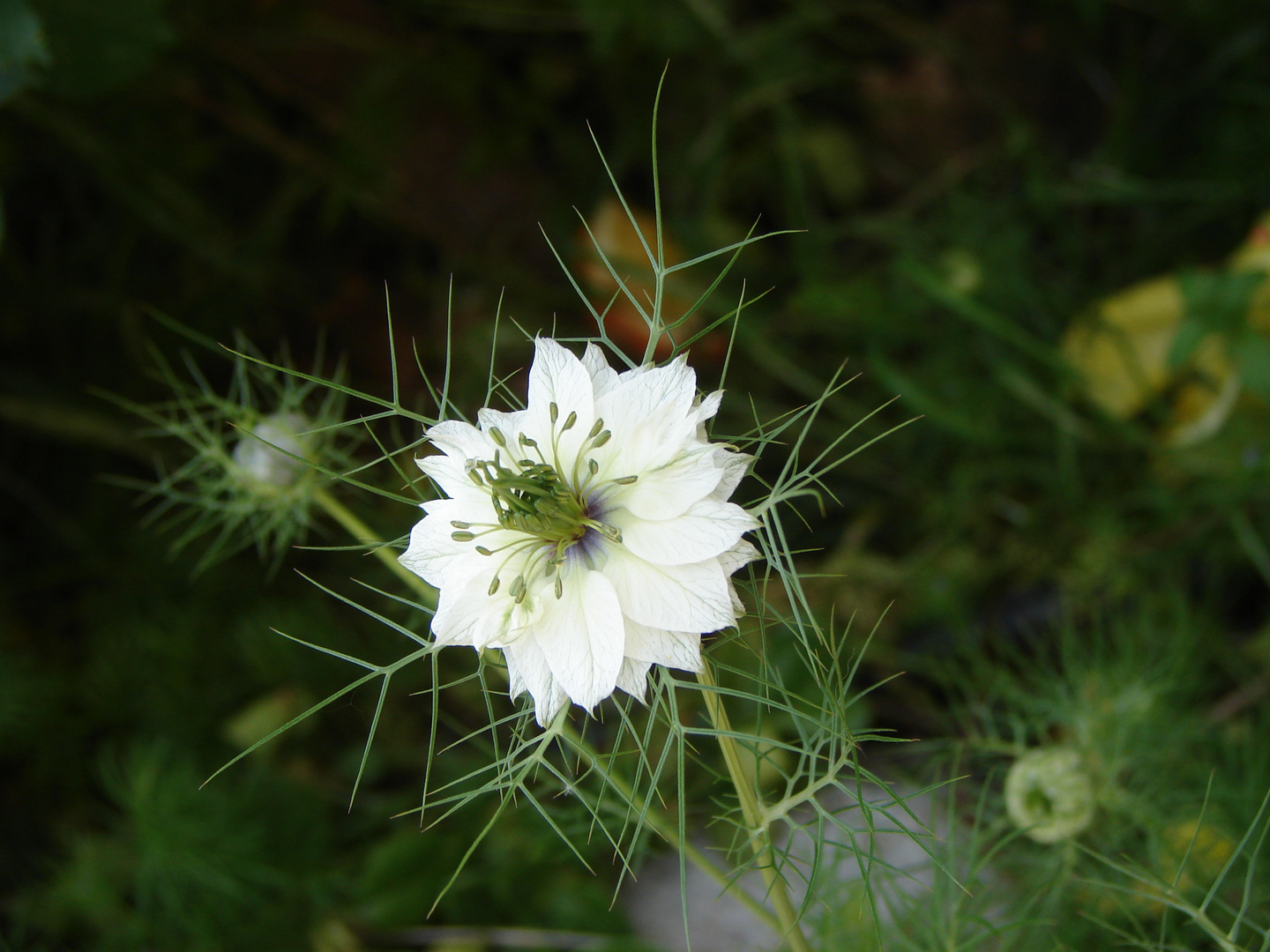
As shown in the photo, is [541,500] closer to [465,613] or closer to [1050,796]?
[465,613]

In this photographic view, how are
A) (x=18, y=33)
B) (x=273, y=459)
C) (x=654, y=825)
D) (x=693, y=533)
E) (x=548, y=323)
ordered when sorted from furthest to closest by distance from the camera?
(x=548, y=323), (x=18, y=33), (x=273, y=459), (x=654, y=825), (x=693, y=533)

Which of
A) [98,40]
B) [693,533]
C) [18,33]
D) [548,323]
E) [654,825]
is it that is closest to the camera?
[693,533]

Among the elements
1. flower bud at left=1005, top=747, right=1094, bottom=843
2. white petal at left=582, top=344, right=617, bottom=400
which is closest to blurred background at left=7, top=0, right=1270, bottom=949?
flower bud at left=1005, top=747, right=1094, bottom=843

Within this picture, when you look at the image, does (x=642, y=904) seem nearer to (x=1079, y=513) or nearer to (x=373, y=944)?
(x=373, y=944)

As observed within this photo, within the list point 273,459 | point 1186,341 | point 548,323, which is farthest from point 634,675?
point 548,323

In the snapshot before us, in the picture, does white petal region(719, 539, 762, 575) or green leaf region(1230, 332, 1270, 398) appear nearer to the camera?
white petal region(719, 539, 762, 575)

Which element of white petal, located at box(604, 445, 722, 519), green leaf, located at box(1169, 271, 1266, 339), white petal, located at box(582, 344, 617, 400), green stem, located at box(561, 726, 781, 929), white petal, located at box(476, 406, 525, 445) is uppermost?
white petal, located at box(582, 344, 617, 400)

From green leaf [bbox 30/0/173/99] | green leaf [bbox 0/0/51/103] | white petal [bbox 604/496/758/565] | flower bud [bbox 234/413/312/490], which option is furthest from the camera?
green leaf [bbox 30/0/173/99]

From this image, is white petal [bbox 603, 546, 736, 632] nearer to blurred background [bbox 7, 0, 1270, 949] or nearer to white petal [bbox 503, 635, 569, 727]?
white petal [bbox 503, 635, 569, 727]
